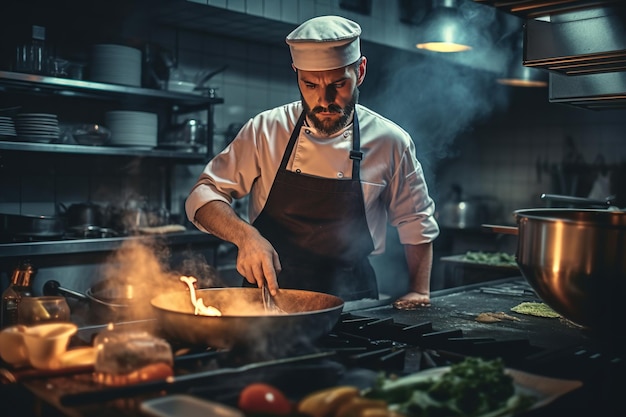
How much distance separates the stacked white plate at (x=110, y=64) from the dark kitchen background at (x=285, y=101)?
101mm

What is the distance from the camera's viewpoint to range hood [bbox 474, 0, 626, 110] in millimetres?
1707

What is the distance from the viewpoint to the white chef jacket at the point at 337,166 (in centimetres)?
259

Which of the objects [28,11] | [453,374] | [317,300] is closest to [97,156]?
[28,11]

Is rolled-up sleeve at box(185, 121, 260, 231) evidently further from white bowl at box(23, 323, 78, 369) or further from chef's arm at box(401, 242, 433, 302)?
white bowl at box(23, 323, 78, 369)

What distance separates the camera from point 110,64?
4.02 m

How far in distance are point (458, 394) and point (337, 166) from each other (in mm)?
1489

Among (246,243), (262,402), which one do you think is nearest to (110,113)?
(246,243)

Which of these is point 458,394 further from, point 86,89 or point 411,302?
point 86,89

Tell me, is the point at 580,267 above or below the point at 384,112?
below

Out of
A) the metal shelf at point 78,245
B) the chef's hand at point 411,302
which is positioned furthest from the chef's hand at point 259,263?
the metal shelf at point 78,245

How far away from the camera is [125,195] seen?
180 inches

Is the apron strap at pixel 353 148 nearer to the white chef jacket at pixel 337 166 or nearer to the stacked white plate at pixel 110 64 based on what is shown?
the white chef jacket at pixel 337 166

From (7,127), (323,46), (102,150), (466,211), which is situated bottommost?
(466,211)

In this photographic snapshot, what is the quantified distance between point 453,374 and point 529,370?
0.92ft
